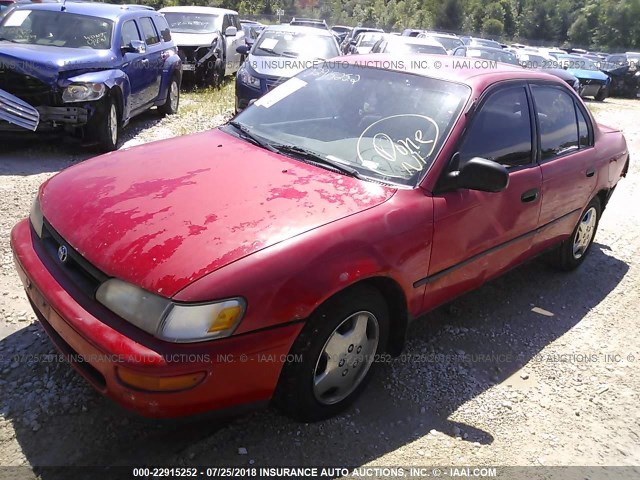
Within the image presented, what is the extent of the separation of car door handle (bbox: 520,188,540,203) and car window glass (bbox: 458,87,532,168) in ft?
0.62

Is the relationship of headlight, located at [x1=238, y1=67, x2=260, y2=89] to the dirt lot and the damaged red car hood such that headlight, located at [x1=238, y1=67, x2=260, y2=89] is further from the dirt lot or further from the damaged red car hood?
the damaged red car hood

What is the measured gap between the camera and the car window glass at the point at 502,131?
→ 3.22 m

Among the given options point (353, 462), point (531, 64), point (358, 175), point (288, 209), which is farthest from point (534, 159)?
point (531, 64)

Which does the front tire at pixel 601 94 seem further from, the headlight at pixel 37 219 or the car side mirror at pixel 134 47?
the headlight at pixel 37 219

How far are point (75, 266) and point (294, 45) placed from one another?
7834 millimetres

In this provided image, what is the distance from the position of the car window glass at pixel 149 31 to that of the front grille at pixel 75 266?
20.9 ft

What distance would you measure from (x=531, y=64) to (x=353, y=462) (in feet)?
55.4

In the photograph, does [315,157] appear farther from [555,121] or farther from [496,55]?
[496,55]

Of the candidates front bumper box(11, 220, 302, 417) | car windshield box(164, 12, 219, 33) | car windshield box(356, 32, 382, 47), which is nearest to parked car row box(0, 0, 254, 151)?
car windshield box(164, 12, 219, 33)

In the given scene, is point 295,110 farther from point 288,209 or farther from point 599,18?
point 599,18

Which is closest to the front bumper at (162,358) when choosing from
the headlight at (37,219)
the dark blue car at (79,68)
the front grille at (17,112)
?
the headlight at (37,219)

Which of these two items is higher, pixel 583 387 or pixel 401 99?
pixel 401 99

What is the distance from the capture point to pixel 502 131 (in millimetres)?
3469

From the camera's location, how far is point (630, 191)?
7648 mm
